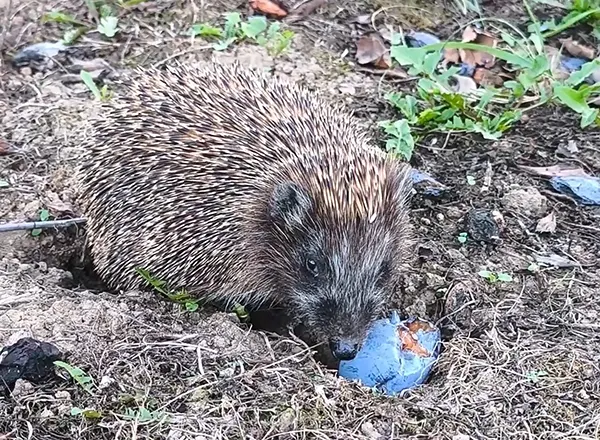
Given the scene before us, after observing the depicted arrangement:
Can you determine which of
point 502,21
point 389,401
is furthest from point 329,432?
point 502,21

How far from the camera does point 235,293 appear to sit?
16.7ft

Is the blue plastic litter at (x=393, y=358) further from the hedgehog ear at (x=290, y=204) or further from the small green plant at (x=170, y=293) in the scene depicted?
the small green plant at (x=170, y=293)

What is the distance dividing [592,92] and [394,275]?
223 centimetres

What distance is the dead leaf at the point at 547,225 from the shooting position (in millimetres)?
5398

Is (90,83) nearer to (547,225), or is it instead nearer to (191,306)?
(191,306)

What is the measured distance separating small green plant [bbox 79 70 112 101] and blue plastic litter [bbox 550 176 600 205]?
2.86 meters

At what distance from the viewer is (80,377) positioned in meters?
4.18

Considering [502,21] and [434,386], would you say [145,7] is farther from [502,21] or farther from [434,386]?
[434,386]

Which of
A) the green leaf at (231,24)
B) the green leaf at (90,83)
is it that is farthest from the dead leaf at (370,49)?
the green leaf at (90,83)

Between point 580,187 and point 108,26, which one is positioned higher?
point 108,26

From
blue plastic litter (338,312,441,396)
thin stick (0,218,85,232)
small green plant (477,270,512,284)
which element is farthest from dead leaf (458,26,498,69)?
thin stick (0,218,85,232)

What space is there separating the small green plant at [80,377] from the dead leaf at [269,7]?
3697 mm

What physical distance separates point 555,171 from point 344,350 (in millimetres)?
2093

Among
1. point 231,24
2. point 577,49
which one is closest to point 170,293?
point 231,24
